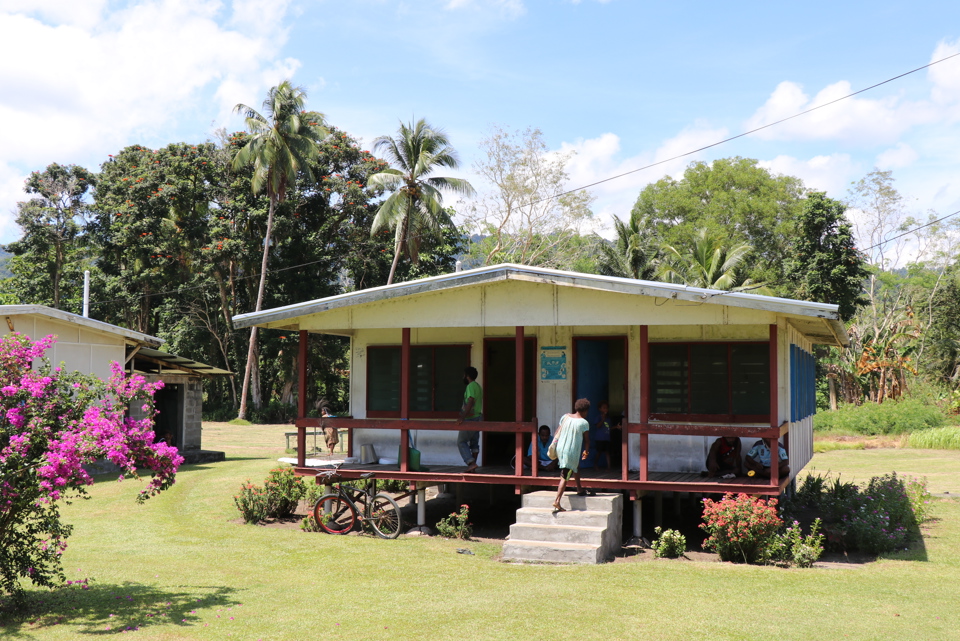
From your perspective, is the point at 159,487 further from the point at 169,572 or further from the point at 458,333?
the point at 458,333

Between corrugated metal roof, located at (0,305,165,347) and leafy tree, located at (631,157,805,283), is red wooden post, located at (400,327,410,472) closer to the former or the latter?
corrugated metal roof, located at (0,305,165,347)

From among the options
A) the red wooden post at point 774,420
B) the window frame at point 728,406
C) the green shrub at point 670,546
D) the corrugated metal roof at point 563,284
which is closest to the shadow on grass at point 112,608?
the corrugated metal roof at point 563,284

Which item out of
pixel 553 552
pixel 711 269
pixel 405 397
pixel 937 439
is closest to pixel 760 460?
pixel 553 552

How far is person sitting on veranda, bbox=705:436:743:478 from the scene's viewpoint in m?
12.0

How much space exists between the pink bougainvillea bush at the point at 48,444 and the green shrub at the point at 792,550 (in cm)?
740

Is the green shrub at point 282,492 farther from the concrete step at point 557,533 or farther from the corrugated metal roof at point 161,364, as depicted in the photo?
the corrugated metal roof at point 161,364

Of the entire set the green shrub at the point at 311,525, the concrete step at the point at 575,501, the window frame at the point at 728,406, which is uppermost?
the window frame at the point at 728,406

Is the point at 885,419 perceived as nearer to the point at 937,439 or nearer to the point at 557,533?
the point at 937,439

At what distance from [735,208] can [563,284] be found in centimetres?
3618

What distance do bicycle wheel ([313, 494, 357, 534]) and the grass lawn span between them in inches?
18.6

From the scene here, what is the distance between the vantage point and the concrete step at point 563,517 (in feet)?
36.1

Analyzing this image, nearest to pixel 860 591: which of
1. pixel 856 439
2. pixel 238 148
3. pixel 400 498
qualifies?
pixel 400 498

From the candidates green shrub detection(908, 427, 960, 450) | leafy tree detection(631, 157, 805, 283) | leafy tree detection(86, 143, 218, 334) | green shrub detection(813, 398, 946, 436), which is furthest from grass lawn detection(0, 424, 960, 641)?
leafy tree detection(631, 157, 805, 283)

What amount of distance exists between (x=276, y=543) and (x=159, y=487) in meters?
3.98
